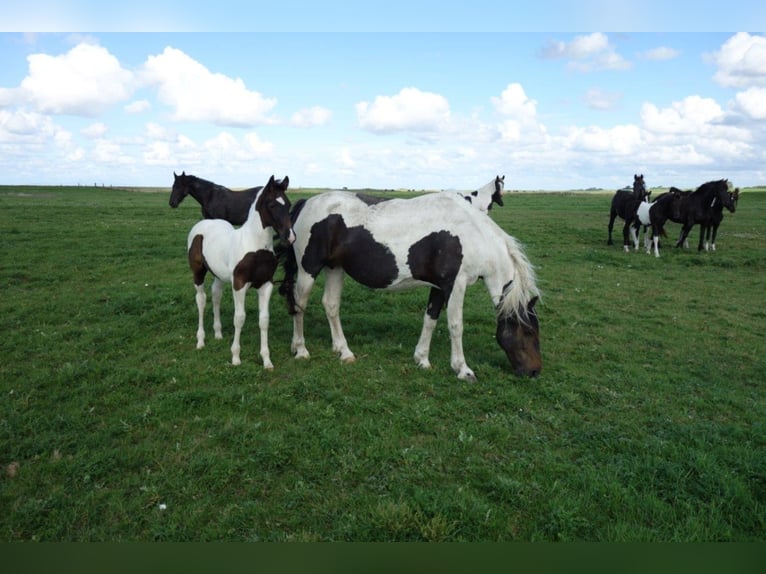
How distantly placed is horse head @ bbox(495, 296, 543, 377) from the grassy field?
9.8 inches

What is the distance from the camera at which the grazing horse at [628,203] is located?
2030 centimetres

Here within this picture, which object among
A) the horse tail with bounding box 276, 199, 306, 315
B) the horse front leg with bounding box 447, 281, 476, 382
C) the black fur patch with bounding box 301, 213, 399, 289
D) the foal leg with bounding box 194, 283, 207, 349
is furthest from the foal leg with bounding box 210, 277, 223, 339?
the horse front leg with bounding box 447, 281, 476, 382

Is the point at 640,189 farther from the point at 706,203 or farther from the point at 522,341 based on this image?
the point at 522,341

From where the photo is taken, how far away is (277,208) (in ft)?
22.0

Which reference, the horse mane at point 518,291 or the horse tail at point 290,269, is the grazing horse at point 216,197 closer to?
the horse tail at point 290,269

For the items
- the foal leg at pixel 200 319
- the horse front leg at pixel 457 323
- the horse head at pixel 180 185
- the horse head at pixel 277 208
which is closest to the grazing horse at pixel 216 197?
the horse head at pixel 180 185

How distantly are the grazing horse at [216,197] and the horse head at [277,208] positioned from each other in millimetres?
6328

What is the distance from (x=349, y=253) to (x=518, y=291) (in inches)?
100

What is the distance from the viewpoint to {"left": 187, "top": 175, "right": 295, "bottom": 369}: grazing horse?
6738mm

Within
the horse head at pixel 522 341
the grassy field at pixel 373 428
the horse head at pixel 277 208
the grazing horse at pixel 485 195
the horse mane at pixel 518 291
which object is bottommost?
the grassy field at pixel 373 428

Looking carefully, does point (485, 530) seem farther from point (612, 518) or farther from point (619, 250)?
point (619, 250)

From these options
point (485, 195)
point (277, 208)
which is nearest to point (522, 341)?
point (277, 208)

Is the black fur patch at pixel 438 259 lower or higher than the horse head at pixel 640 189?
lower

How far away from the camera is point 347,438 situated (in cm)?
523
